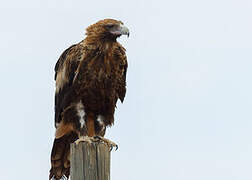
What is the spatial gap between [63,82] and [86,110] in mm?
523

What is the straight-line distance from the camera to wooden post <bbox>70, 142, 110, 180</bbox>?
475 cm

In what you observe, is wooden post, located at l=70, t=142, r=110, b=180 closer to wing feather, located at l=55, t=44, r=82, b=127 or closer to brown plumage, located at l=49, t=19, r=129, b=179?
brown plumage, located at l=49, t=19, r=129, b=179

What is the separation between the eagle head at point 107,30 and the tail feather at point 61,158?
146 cm

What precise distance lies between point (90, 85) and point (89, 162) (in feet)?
9.23

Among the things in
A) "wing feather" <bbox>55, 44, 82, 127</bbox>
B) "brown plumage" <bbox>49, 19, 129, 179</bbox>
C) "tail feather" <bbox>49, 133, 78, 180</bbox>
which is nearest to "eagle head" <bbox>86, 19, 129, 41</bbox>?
"brown plumage" <bbox>49, 19, 129, 179</bbox>

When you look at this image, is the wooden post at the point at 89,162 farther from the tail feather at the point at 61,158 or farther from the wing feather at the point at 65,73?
the wing feather at the point at 65,73

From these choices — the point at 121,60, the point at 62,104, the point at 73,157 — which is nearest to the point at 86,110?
the point at 62,104

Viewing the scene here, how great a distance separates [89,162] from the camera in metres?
4.85

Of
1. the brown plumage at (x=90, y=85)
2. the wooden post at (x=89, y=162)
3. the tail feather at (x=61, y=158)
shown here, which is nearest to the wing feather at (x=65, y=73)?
the brown plumage at (x=90, y=85)

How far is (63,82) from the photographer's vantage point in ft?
25.7

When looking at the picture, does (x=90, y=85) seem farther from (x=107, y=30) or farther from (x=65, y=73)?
(x=107, y=30)

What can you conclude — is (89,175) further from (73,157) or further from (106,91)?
(106,91)

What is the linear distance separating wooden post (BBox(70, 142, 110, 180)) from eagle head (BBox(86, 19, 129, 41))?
291 cm

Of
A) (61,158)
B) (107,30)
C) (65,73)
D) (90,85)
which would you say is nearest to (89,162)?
(61,158)
